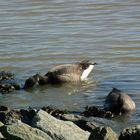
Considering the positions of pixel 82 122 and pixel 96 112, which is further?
pixel 96 112

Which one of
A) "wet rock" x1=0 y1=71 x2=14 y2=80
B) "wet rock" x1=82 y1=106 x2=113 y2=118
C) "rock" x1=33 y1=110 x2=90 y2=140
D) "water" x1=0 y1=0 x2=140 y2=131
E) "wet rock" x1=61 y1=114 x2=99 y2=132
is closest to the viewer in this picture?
"rock" x1=33 y1=110 x2=90 y2=140

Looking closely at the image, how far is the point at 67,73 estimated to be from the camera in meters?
13.5

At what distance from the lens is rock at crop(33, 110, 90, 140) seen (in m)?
8.39

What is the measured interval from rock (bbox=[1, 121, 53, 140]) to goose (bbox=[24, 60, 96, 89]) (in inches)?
196

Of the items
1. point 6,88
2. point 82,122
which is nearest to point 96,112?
point 82,122

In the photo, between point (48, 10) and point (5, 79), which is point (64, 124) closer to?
point (5, 79)

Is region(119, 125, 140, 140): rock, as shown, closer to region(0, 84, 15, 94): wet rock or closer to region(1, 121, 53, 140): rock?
region(1, 121, 53, 140): rock

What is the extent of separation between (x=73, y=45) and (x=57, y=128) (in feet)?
25.7

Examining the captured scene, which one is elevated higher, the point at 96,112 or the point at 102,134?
the point at 102,134

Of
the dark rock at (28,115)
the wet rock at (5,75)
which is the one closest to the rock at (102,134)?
the dark rock at (28,115)

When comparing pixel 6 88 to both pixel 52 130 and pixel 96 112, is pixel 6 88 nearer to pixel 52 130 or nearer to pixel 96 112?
pixel 96 112

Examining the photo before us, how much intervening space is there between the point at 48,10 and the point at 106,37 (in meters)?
4.39

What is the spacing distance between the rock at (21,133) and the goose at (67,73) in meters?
4.98

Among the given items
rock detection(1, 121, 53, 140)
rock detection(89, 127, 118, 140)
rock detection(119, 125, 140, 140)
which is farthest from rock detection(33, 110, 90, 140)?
rock detection(119, 125, 140, 140)
